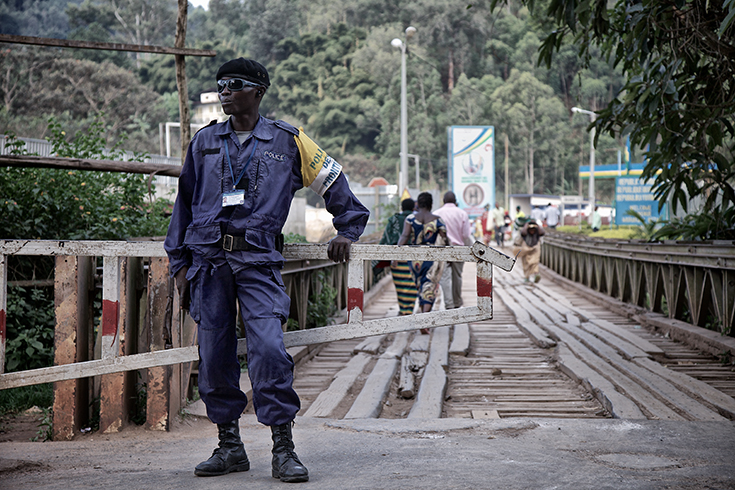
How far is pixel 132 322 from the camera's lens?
4.46 m

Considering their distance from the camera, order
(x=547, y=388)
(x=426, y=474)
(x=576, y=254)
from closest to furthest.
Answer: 1. (x=426, y=474)
2. (x=547, y=388)
3. (x=576, y=254)

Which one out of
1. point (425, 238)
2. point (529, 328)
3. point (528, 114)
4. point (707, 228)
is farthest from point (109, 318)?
point (528, 114)

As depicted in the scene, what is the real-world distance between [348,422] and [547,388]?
7.36 feet

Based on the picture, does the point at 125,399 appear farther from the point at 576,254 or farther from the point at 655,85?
the point at 576,254

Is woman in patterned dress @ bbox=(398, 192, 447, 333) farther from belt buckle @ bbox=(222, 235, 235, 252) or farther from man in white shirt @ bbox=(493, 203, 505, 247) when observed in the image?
man in white shirt @ bbox=(493, 203, 505, 247)

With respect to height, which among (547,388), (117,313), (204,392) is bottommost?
(547,388)

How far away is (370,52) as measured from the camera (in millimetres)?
79125

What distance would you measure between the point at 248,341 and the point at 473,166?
1470 inches

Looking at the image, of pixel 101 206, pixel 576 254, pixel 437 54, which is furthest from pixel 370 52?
pixel 101 206

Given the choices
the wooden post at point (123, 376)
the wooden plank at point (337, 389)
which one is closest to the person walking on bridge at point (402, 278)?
the wooden plank at point (337, 389)

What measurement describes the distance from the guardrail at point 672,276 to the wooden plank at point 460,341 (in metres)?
2.55

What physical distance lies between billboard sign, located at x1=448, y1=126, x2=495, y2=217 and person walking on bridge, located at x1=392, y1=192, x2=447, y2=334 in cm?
3022

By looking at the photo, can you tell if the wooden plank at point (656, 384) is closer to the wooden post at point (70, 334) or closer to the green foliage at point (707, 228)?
the green foliage at point (707, 228)

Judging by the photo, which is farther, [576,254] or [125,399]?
[576,254]
